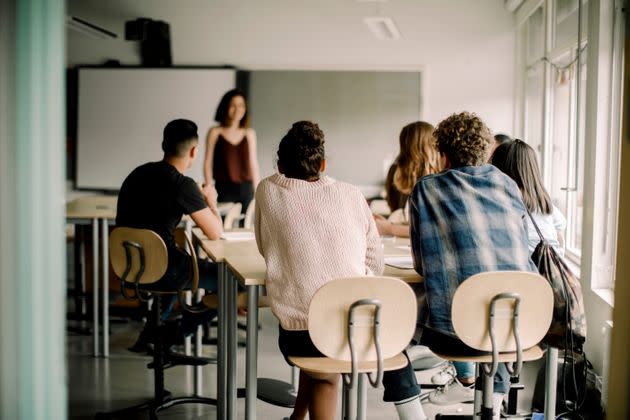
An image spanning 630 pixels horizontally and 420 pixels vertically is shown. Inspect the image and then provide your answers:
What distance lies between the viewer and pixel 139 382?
401 centimetres

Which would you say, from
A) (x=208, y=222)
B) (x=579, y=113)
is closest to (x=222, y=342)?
(x=208, y=222)

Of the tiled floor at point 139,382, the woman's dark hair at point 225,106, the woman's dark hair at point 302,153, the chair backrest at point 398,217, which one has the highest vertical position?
the woman's dark hair at point 225,106

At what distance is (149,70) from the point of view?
707 cm

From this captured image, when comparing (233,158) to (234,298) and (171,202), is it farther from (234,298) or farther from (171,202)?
(234,298)

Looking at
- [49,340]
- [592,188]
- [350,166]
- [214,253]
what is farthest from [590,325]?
[350,166]

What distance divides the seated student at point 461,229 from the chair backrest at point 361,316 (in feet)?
0.69

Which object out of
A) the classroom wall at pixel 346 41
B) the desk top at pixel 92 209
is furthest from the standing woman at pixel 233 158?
the classroom wall at pixel 346 41

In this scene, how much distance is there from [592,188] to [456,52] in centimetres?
357

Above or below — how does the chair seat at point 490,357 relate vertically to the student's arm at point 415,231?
below

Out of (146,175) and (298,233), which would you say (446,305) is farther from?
(146,175)

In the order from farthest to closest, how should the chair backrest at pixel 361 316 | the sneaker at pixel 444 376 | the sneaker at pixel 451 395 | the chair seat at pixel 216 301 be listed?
the sneaker at pixel 444 376 < the sneaker at pixel 451 395 < the chair seat at pixel 216 301 < the chair backrest at pixel 361 316

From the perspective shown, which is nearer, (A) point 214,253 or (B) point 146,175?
(A) point 214,253

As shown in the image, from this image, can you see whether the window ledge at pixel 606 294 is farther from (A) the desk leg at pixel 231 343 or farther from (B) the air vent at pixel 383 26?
(B) the air vent at pixel 383 26

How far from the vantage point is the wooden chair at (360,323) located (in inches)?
85.8
